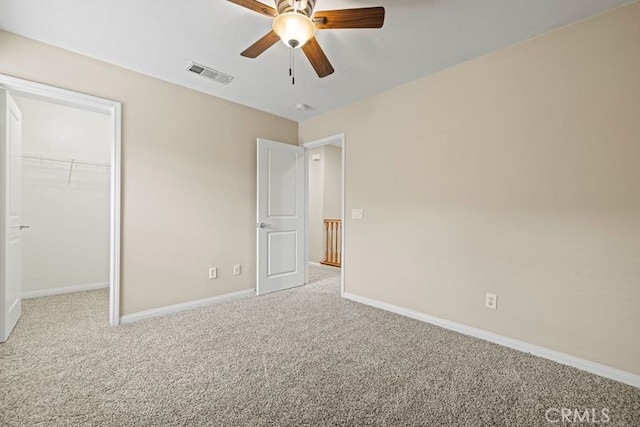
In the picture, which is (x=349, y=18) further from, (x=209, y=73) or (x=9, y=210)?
(x=9, y=210)

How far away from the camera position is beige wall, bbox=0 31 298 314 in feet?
8.12

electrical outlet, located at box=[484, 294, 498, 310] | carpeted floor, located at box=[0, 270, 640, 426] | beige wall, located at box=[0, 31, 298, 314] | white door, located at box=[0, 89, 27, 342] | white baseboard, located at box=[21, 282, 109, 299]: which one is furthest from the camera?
white baseboard, located at box=[21, 282, 109, 299]

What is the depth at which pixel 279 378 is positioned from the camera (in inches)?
70.7

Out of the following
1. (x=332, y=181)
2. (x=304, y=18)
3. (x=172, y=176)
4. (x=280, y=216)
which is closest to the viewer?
(x=304, y=18)

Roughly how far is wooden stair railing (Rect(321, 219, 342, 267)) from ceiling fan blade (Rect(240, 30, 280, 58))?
4.20m

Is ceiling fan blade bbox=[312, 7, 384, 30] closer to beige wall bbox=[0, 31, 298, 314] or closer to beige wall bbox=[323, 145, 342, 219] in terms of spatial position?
beige wall bbox=[0, 31, 298, 314]

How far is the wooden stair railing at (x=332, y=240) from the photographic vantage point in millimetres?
5801

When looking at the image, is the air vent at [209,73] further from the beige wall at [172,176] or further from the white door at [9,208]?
the white door at [9,208]

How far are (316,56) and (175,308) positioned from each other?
2.80 m

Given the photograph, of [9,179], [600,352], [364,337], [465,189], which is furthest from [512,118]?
[9,179]

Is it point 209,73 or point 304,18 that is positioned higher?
point 209,73

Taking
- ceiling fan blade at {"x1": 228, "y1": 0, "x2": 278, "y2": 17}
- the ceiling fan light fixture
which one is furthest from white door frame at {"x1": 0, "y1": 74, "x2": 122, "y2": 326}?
the ceiling fan light fixture

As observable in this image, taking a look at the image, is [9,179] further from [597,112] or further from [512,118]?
[597,112]

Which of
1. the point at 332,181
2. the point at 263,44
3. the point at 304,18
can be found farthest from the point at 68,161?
the point at 332,181
